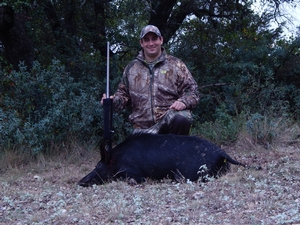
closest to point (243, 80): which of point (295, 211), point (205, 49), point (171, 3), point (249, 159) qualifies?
point (205, 49)

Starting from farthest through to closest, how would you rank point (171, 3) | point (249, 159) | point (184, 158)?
point (171, 3), point (249, 159), point (184, 158)

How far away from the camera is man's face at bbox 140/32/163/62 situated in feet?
19.1

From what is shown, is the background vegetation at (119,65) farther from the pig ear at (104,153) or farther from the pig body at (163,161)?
the pig body at (163,161)

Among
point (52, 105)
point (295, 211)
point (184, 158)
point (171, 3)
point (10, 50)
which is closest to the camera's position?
point (295, 211)

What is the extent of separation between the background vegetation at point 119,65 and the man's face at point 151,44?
4.39 ft

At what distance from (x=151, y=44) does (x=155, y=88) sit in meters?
0.55

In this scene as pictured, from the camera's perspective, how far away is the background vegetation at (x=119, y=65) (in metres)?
6.62

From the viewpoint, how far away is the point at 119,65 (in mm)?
8133

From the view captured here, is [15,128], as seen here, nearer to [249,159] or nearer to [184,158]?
[184,158]

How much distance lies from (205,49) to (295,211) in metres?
6.23

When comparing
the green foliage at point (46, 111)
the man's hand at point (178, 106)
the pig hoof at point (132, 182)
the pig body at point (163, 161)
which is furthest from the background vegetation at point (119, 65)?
the pig hoof at point (132, 182)

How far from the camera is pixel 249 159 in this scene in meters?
5.94

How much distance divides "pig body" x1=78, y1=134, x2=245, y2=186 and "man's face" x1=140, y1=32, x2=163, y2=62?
4.10 ft

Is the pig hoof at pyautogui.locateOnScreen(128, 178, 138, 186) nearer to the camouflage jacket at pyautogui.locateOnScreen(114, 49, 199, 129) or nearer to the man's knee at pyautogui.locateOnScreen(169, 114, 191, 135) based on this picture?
the man's knee at pyautogui.locateOnScreen(169, 114, 191, 135)
